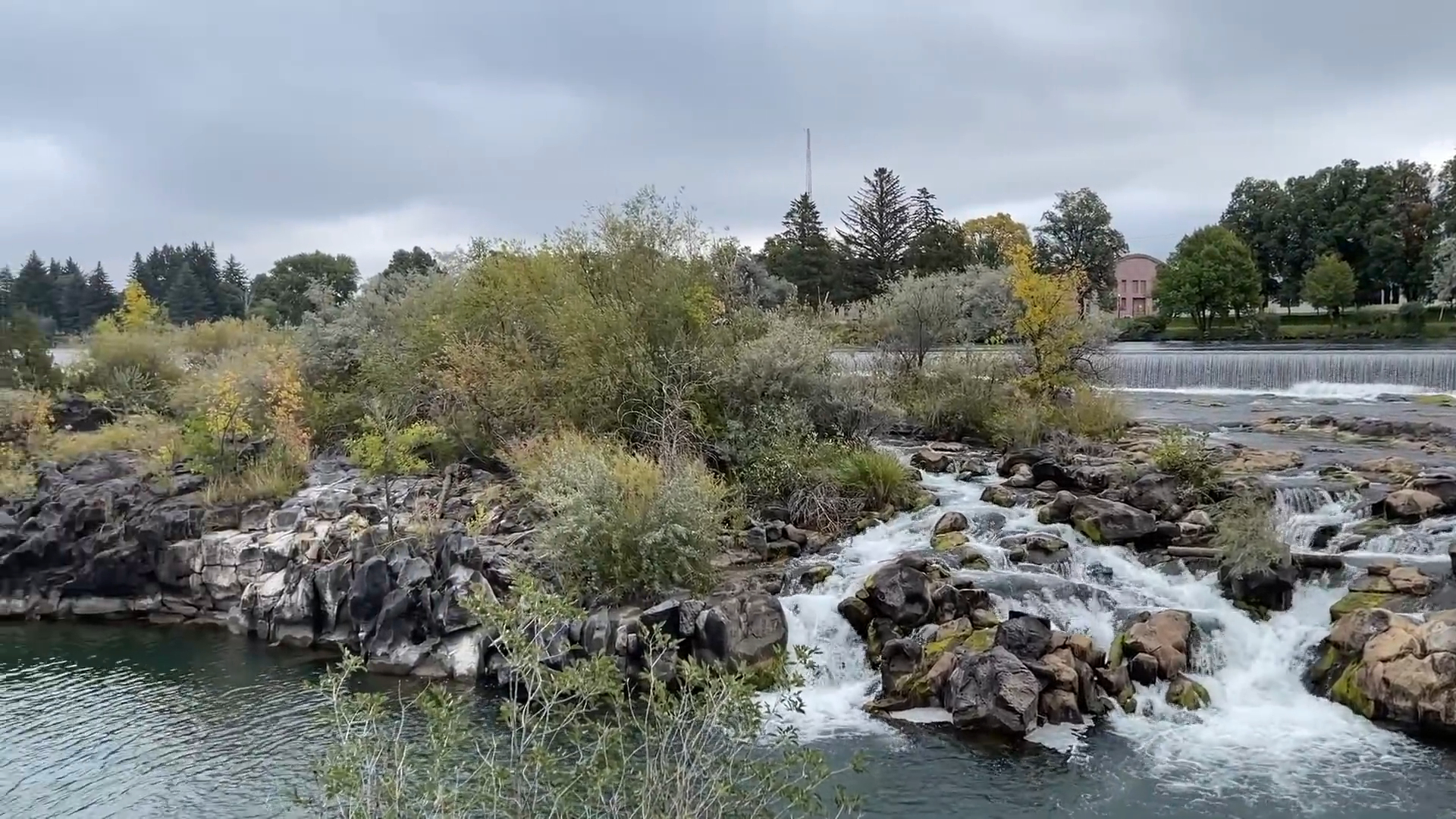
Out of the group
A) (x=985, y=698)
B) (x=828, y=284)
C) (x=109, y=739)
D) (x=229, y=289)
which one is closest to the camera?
(x=985, y=698)

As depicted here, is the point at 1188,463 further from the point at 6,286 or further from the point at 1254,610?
the point at 6,286

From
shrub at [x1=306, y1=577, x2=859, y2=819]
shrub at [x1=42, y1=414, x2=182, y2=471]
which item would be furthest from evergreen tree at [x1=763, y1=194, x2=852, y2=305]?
shrub at [x1=306, y1=577, x2=859, y2=819]

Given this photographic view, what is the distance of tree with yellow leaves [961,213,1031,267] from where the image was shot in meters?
57.0

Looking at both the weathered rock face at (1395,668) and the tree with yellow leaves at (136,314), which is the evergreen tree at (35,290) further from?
the weathered rock face at (1395,668)

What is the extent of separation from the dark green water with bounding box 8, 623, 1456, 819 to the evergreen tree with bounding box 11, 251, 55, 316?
2483 inches

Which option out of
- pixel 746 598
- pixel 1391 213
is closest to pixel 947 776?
pixel 746 598

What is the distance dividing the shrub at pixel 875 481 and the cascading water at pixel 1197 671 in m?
1.02

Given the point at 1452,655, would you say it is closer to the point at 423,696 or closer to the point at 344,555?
the point at 423,696

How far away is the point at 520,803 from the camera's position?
15.5 feet

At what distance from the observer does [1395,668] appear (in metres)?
10.0

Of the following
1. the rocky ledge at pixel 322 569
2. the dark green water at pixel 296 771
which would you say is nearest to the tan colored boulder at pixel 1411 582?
the dark green water at pixel 296 771

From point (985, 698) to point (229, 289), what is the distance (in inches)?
2703

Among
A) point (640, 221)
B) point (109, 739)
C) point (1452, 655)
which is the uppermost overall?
point (640, 221)

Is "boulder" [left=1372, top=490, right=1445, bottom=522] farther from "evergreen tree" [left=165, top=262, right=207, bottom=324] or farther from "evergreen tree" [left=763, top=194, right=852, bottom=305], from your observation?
"evergreen tree" [left=165, top=262, right=207, bottom=324]
